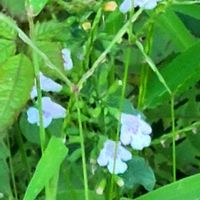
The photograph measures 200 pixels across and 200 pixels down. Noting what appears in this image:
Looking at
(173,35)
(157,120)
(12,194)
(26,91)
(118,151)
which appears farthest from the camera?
(157,120)

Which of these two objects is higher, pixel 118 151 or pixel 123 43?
pixel 123 43

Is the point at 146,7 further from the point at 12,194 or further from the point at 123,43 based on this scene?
the point at 12,194

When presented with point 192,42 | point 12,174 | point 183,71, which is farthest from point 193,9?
point 12,174

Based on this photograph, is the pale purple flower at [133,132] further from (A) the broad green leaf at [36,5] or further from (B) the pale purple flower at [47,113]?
(A) the broad green leaf at [36,5]

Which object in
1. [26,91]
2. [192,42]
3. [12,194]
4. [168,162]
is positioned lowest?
[168,162]

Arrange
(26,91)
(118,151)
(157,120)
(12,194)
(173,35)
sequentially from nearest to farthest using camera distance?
(26,91)
(118,151)
(12,194)
(173,35)
(157,120)

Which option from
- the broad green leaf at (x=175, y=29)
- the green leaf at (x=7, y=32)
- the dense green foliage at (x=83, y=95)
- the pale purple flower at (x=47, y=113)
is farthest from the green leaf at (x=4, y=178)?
the broad green leaf at (x=175, y=29)

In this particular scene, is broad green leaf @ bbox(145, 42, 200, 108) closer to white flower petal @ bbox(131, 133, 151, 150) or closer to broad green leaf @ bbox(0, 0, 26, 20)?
white flower petal @ bbox(131, 133, 151, 150)
